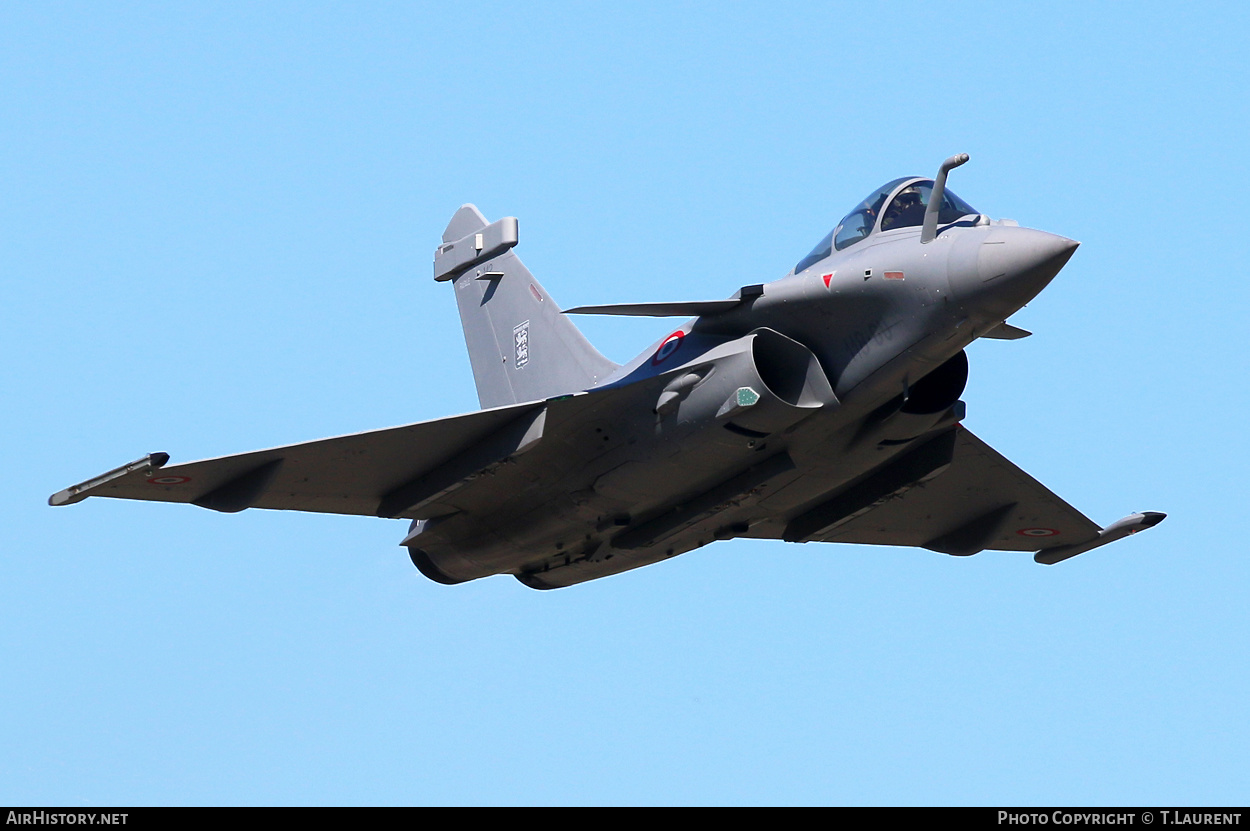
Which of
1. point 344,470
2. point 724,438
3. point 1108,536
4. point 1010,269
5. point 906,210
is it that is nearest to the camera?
point 1010,269

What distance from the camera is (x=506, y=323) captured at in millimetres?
22531

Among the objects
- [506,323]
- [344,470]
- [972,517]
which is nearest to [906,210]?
[972,517]

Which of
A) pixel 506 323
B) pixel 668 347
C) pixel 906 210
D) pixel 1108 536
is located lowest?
pixel 1108 536

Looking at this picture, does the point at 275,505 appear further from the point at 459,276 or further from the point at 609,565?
the point at 459,276

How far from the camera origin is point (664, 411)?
1708cm

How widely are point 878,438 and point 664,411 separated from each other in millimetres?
2416

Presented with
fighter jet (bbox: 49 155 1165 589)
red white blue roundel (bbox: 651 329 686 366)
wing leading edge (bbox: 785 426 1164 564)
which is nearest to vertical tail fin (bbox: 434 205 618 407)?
fighter jet (bbox: 49 155 1165 589)

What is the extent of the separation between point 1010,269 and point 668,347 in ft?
13.4

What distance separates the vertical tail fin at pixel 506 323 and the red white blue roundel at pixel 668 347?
2.64 meters

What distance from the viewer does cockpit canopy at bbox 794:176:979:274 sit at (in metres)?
16.5

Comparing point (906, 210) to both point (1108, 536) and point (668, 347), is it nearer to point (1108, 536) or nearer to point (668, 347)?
point (668, 347)

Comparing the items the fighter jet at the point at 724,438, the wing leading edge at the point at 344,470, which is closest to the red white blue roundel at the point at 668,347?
the fighter jet at the point at 724,438

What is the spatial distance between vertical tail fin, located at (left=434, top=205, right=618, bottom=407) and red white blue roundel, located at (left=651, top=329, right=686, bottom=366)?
264 centimetres

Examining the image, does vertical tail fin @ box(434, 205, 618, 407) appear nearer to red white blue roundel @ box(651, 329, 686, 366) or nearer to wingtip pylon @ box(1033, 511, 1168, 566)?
red white blue roundel @ box(651, 329, 686, 366)
